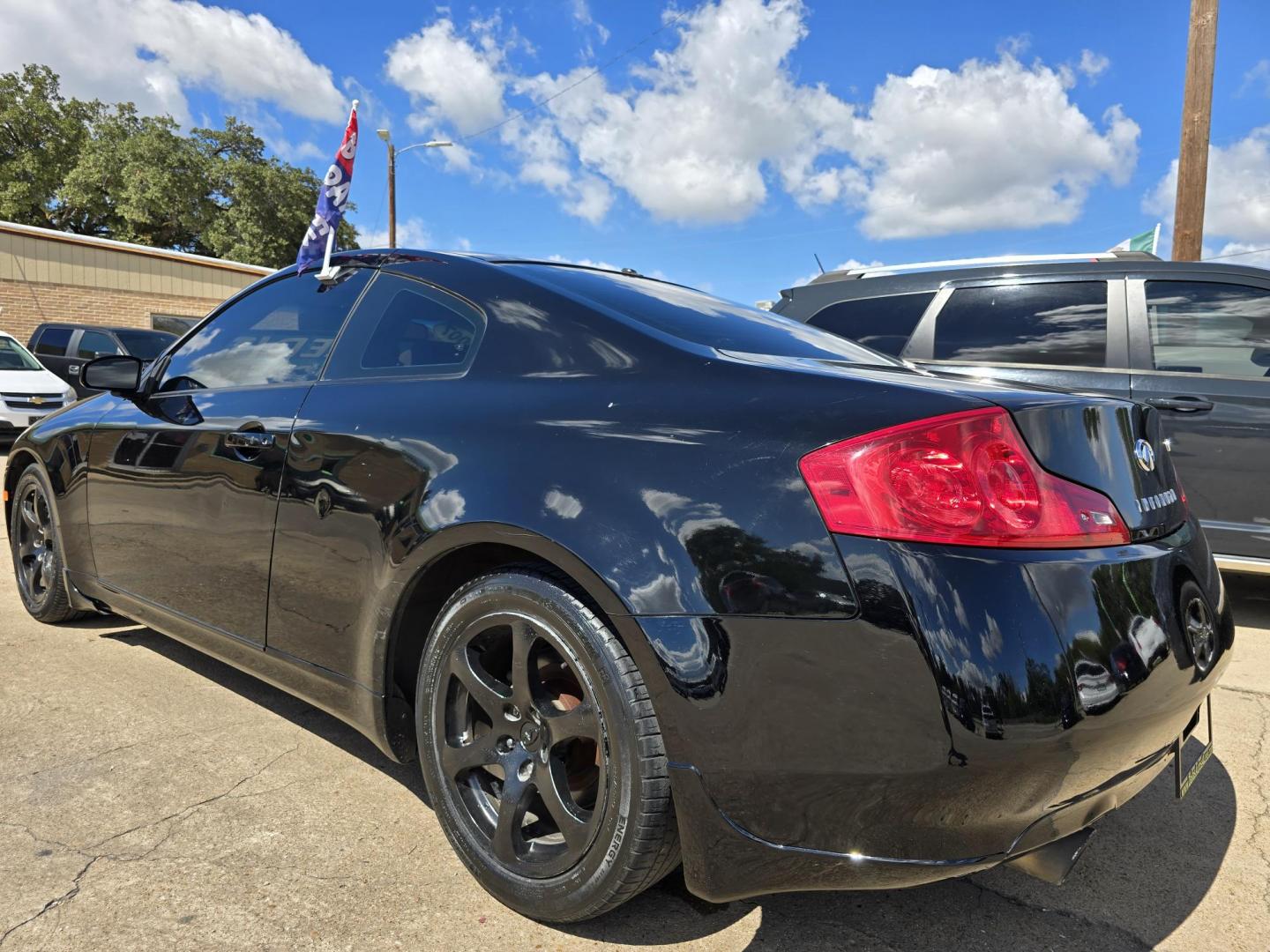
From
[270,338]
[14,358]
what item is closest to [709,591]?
[270,338]

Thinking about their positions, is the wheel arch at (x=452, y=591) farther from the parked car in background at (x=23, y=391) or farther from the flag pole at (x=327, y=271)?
the parked car in background at (x=23, y=391)

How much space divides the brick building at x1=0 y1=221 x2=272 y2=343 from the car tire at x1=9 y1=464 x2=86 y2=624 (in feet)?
67.5

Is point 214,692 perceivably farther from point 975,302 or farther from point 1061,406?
point 975,302

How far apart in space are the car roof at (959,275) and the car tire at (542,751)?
150 inches

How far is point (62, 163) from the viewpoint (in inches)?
1432

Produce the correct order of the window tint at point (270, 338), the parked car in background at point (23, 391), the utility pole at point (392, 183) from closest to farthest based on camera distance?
the window tint at point (270, 338) < the parked car in background at point (23, 391) < the utility pole at point (392, 183)

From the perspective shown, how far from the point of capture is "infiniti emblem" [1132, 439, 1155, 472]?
1861 mm

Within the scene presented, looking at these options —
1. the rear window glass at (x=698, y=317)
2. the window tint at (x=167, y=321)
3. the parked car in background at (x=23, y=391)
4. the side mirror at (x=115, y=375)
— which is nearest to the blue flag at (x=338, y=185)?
the side mirror at (x=115, y=375)

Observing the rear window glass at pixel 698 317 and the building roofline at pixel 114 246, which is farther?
the building roofline at pixel 114 246

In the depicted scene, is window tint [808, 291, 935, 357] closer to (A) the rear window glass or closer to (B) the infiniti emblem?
(A) the rear window glass

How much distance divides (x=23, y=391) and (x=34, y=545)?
339 inches

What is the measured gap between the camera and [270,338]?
9.69 ft

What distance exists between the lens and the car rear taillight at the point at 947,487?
4.98 feet

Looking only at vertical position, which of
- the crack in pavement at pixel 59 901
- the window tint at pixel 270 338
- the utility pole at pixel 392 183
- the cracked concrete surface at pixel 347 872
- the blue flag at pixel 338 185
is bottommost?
the cracked concrete surface at pixel 347 872
